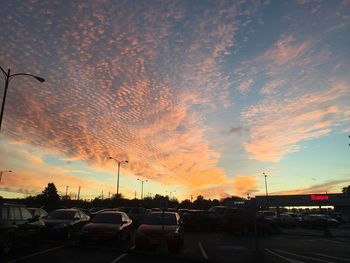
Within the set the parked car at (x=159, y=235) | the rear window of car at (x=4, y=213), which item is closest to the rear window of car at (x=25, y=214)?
the rear window of car at (x=4, y=213)

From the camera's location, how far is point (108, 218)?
17.1 metres

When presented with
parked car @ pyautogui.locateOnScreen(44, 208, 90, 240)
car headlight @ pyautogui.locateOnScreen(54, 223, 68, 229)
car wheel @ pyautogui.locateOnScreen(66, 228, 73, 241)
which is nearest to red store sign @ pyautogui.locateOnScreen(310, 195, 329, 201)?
parked car @ pyautogui.locateOnScreen(44, 208, 90, 240)

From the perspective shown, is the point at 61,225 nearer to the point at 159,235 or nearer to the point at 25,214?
the point at 25,214

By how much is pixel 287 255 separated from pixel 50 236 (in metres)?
10.4

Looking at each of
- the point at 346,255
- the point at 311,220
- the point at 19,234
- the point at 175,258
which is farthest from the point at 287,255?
the point at 311,220

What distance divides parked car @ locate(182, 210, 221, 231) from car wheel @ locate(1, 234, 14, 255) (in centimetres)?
1781

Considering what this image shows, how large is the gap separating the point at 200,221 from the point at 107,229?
15.4 m

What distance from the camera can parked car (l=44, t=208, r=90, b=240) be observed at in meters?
17.1

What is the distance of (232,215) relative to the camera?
28.0 m

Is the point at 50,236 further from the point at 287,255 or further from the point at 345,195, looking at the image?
the point at 345,195

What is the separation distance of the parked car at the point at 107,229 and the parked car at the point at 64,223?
5.18 ft

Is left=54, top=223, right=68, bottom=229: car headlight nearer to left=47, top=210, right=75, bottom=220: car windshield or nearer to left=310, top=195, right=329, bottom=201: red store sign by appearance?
left=47, top=210, right=75, bottom=220: car windshield

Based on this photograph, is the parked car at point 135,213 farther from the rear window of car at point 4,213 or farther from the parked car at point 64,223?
the rear window of car at point 4,213

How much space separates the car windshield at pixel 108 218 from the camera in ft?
55.3
